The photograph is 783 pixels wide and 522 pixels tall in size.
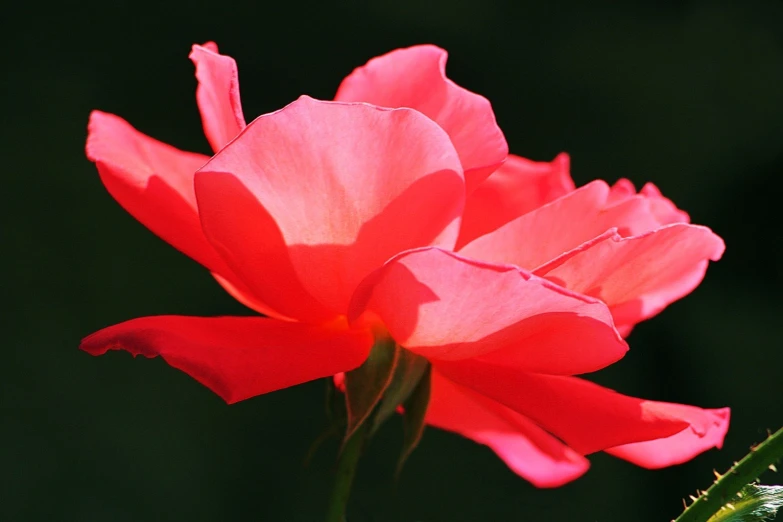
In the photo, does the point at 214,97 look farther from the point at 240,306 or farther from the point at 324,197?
the point at 240,306

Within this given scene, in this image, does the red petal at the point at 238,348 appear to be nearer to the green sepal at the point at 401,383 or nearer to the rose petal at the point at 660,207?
the green sepal at the point at 401,383

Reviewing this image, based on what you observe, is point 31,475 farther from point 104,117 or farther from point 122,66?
point 104,117

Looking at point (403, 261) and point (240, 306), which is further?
point (240, 306)

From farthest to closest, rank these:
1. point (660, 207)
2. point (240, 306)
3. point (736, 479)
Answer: point (240, 306) → point (660, 207) → point (736, 479)

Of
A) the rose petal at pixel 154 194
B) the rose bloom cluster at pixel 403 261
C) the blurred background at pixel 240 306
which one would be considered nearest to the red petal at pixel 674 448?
the rose bloom cluster at pixel 403 261

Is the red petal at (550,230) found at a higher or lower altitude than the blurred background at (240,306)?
higher

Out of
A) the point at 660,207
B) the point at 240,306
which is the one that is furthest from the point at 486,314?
the point at 240,306

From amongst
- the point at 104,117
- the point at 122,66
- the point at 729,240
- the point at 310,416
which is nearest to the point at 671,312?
the point at 729,240
